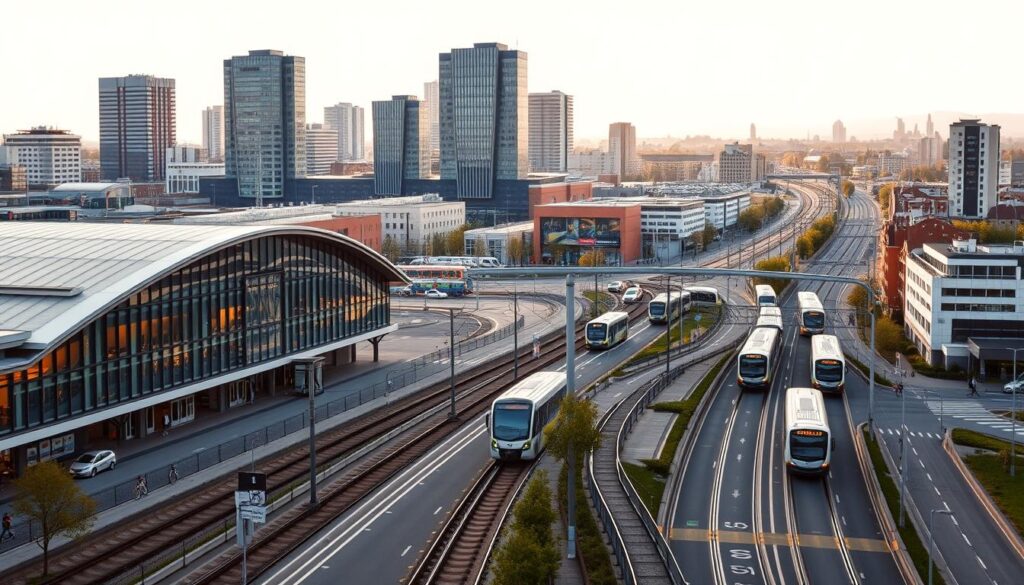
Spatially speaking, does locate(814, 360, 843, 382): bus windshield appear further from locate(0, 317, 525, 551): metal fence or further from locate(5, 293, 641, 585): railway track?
locate(0, 317, 525, 551): metal fence

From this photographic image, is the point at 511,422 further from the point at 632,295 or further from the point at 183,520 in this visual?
the point at 632,295

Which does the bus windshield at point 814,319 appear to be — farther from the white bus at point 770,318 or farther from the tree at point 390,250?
the tree at point 390,250

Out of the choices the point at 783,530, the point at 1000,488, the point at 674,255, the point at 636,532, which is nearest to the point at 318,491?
the point at 636,532

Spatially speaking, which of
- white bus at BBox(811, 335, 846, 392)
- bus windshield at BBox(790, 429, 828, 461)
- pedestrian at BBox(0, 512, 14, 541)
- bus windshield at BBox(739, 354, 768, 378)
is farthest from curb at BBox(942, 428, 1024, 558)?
pedestrian at BBox(0, 512, 14, 541)

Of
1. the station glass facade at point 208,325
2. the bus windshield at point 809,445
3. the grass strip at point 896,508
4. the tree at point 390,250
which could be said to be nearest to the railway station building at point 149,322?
the station glass facade at point 208,325

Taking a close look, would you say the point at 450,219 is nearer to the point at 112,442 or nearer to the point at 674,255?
the point at 674,255

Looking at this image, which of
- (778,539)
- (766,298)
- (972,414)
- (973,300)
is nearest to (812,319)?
(973,300)
